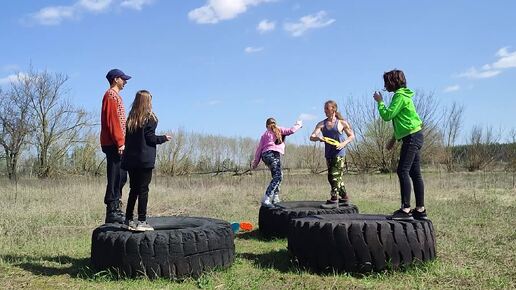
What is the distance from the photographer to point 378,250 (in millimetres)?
4883

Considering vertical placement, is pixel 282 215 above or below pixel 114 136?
below

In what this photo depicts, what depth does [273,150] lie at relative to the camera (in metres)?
8.43

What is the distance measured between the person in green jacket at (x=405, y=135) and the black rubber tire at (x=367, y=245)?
1.33 feet

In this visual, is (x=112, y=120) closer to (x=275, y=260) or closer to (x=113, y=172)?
(x=113, y=172)

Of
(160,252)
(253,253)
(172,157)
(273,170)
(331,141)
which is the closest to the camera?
(160,252)

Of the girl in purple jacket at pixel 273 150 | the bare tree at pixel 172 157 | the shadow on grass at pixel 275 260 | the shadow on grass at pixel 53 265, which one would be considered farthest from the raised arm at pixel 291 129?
the bare tree at pixel 172 157

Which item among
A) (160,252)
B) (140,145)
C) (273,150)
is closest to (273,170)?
(273,150)

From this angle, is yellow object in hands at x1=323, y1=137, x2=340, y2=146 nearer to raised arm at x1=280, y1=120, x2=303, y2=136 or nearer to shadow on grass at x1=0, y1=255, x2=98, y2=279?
raised arm at x1=280, y1=120, x2=303, y2=136

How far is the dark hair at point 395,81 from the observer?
18.5ft

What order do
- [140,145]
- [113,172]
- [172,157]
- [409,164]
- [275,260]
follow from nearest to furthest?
[140,145] → [409,164] → [275,260] → [113,172] → [172,157]

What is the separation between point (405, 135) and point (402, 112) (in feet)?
0.88

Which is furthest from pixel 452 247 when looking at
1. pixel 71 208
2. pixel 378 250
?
pixel 71 208

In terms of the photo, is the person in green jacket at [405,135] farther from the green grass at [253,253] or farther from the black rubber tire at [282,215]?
the black rubber tire at [282,215]

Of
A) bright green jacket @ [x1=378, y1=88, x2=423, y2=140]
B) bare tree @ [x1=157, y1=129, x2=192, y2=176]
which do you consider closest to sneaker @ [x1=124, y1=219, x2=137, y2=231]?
bright green jacket @ [x1=378, y1=88, x2=423, y2=140]
